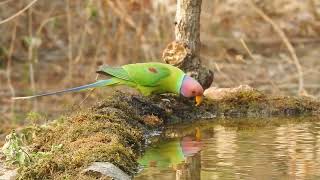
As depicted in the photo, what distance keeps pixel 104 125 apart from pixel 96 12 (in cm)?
707

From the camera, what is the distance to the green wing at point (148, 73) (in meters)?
5.81

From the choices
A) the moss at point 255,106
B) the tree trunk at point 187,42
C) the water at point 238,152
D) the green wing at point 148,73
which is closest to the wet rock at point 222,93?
the moss at point 255,106

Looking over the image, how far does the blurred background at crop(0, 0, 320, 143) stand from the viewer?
11.4 m

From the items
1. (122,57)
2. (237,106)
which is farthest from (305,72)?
(237,106)

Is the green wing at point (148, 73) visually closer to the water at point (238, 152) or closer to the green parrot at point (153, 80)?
the green parrot at point (153, 80)

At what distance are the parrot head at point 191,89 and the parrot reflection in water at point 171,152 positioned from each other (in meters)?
0.48

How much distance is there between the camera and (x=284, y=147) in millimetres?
4770

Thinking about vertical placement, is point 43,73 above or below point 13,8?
below

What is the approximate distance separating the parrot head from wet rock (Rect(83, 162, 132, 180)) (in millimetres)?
1852

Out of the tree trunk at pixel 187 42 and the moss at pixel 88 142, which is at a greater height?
the tree trunk at pixel 187 42

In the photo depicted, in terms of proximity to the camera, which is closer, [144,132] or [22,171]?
[22,171]

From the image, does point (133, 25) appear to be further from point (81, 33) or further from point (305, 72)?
point (305, 72)

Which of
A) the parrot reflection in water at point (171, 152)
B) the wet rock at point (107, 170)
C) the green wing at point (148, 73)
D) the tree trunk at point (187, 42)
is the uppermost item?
the tree trunk at point (187, 42)

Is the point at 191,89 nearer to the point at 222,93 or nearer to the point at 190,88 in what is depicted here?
the point at 190,88
